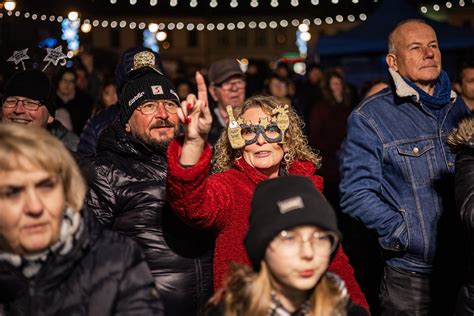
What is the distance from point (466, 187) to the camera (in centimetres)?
489

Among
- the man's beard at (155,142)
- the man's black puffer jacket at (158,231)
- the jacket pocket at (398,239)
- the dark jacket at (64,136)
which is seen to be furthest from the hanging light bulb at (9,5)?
the jacket pocket at (398,239)

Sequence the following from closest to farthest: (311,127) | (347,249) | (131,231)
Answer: (131,231), (347,249), (311,127)

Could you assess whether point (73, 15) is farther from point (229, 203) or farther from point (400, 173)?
point (229, 203)

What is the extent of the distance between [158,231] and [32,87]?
1.74 meters

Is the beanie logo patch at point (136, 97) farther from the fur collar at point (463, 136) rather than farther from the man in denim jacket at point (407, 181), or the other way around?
the fur collar at point (463, 136)

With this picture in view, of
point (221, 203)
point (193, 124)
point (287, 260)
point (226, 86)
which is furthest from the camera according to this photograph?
point (226, 86)

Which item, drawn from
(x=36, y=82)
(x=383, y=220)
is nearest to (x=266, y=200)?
(x=383, y=220)

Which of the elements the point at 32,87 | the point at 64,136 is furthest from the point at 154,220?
the point at 64,136

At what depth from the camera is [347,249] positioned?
976 cm

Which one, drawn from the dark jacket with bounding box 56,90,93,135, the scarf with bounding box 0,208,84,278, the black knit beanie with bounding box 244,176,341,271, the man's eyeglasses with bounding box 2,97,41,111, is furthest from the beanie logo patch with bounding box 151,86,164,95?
the dark jacket with bounding box 56,90,93,135

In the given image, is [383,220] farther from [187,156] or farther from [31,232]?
[31,232]

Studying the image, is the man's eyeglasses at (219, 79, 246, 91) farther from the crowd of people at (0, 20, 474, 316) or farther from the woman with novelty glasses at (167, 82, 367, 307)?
the woman with novelty glasses at (167, 82, 367, 307)

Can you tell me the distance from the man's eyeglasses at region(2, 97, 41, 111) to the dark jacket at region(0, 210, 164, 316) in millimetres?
2913

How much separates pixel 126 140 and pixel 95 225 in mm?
2022
